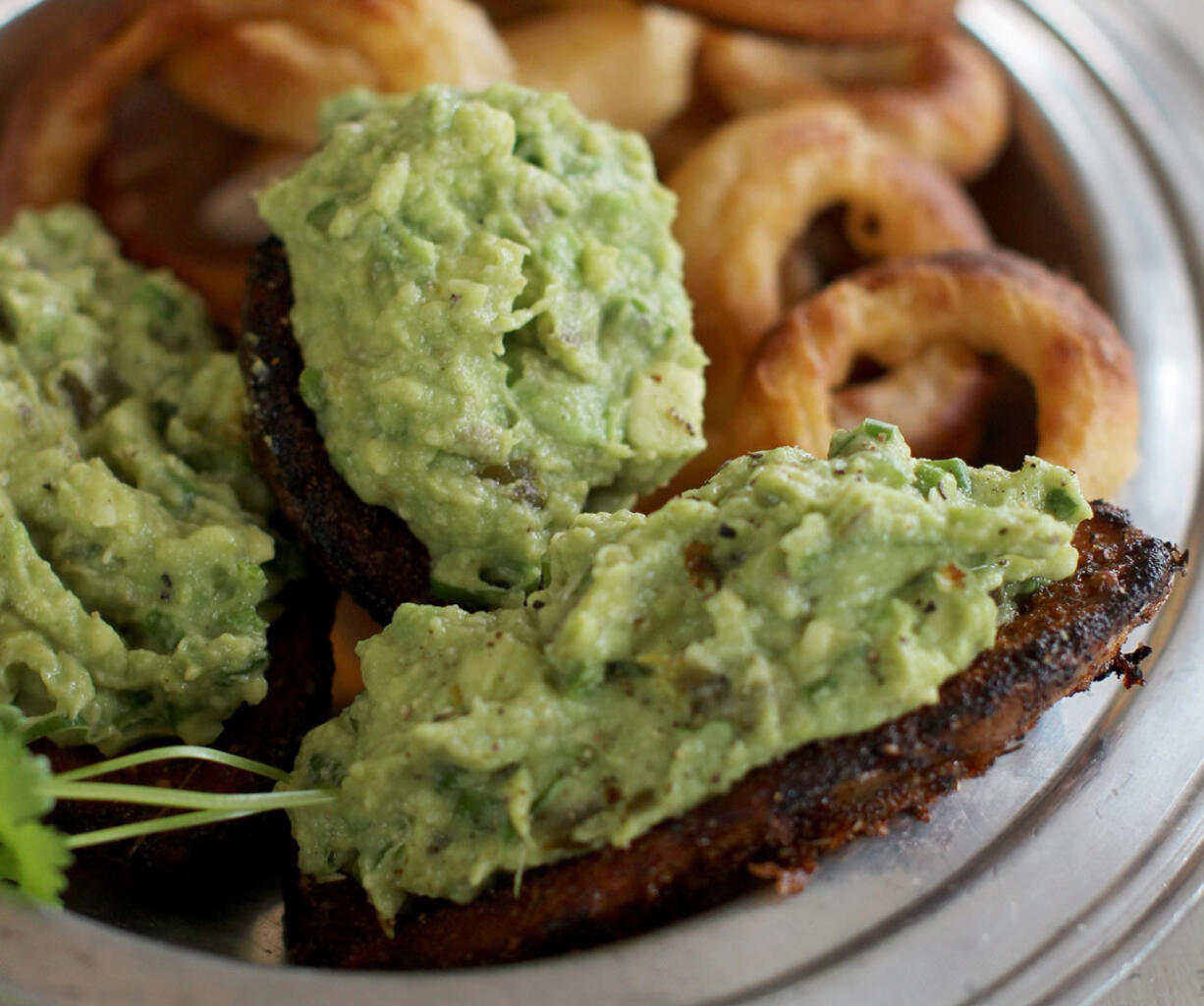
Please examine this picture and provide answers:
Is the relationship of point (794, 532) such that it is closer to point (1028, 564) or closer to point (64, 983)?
point (1028, 564)

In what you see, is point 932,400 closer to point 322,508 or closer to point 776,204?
point 776,204

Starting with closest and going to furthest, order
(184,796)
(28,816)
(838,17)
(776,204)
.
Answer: (28,816)
(184,796)
(776,204)
(838,17)

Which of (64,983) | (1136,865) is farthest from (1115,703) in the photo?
(64,983)

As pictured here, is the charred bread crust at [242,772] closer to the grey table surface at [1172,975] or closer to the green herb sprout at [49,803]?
the green herb sprout at [49,803]

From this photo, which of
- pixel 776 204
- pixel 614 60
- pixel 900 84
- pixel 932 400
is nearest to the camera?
pixel 932 400

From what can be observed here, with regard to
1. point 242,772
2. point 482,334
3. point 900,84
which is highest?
point 900,84

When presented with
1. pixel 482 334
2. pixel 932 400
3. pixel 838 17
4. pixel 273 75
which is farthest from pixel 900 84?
pixel 482 334
